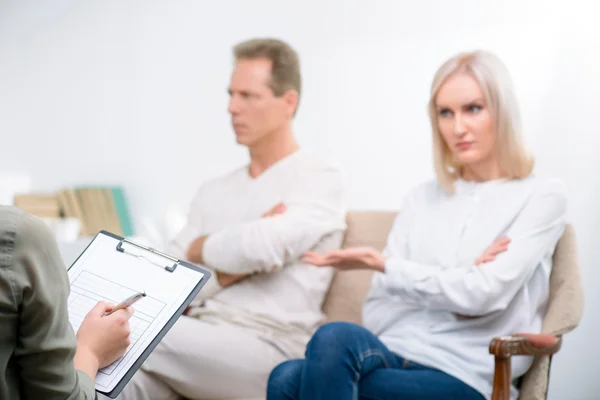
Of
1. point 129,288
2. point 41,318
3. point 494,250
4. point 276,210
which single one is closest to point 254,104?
point 276,210

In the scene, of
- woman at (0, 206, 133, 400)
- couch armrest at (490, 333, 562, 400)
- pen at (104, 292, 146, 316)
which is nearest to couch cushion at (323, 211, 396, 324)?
couch armrest at (490, 333, 562, 400)

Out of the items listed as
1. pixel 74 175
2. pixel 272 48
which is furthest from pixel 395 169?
pixel 74 175

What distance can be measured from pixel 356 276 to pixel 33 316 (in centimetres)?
172

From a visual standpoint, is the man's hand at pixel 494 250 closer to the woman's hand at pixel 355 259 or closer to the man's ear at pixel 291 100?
the woman's hand at pixel 355 259

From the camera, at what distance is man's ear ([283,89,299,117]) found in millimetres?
3070

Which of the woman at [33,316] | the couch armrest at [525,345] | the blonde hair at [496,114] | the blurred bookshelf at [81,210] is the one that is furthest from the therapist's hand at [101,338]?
the blurred bookshelf at [81,210]

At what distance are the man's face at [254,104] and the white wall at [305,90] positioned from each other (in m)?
0.09

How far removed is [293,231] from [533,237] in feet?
2.70

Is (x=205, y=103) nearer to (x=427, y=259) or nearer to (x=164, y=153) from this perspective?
(x=164, y=153)

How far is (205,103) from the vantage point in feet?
10.9

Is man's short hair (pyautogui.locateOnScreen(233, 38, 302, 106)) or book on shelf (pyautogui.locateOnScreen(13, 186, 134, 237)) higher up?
man's short hair (pyautogui.locateOnScreen(233, 38, 302, 106))

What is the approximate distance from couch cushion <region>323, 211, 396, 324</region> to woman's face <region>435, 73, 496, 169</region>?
40cm

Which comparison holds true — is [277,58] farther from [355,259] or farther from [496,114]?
[355,259]

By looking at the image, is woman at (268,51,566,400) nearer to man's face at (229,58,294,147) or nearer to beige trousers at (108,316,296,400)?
beige trousers at (108,316,296,400)
